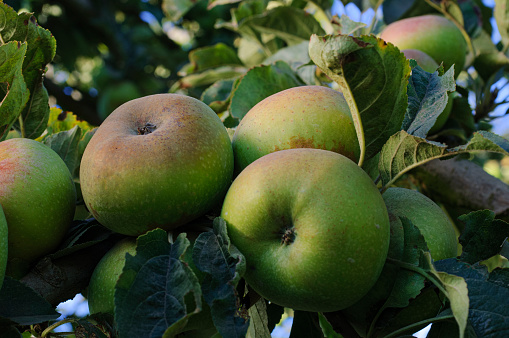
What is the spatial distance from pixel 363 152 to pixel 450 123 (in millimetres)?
832

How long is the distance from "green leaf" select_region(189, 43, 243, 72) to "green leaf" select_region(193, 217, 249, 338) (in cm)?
127

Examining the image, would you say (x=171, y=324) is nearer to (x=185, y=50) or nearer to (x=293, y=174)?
(x=293, y=174)

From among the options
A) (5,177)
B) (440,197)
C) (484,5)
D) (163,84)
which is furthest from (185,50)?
(5,177)

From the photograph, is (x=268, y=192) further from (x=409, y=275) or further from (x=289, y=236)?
(x=409, y=275)

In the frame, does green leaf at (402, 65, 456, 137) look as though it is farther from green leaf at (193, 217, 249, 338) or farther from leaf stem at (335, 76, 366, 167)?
green leaf at (193, 217, 249, 338)

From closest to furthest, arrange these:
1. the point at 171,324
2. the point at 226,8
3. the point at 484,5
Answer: the point at 171,324, the point at 484,5, the point at 226,8

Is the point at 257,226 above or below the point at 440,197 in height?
above

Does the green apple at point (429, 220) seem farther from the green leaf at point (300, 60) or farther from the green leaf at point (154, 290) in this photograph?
the green leaf at point (300, 60)

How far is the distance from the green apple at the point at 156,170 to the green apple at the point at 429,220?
31cm

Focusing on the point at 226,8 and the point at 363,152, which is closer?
the point at 363,152

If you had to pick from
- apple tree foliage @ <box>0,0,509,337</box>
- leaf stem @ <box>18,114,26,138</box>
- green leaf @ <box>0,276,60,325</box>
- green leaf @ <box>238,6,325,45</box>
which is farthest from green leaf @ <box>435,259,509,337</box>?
green leaf @ <box>238,6,325,45</box>

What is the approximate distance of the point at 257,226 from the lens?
2.33ft

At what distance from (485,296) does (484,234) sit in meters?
0.14

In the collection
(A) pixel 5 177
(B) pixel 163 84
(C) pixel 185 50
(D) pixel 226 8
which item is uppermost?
(A) pixel 5 177
